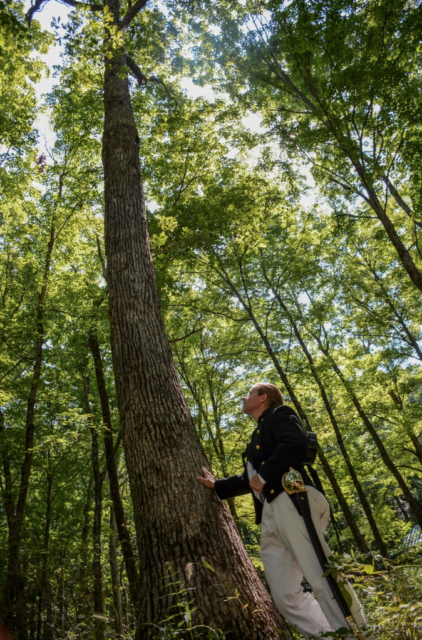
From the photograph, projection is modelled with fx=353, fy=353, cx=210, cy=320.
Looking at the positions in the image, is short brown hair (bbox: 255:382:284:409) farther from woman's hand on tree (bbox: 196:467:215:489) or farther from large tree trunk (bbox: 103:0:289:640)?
woman's hand on tree (bbox: 196:467:215:489)

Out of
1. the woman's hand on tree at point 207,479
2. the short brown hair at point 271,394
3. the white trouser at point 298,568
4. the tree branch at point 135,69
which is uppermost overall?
the tree branch at point 135,69

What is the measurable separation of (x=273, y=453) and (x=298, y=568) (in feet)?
2.39

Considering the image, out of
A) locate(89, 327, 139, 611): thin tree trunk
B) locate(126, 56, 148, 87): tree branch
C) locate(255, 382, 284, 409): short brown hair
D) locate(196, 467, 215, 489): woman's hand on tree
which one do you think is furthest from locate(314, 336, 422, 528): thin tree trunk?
locate(126, 56, 148, 87): tree branch

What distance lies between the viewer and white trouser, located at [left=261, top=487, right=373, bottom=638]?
2043mm

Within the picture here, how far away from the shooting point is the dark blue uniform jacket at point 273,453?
93.3 inches

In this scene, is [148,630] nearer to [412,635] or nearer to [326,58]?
[412,635]

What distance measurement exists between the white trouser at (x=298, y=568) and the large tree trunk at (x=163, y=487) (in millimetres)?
128

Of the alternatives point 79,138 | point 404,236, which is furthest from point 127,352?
point 404,236

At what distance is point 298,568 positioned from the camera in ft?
7.52

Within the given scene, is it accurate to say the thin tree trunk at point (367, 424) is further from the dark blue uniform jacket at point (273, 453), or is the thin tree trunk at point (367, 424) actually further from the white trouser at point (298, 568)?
the white trouser at point (298, 568)

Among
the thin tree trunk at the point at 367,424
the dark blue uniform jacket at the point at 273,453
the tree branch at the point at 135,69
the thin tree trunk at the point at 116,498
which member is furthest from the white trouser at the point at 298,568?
the thin tree trunk at the point at 367,424

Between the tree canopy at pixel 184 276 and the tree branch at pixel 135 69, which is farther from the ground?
the tree branch at pixel 135 69

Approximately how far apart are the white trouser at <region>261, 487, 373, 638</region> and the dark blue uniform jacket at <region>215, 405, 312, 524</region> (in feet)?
0.42

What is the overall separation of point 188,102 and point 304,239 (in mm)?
4301
